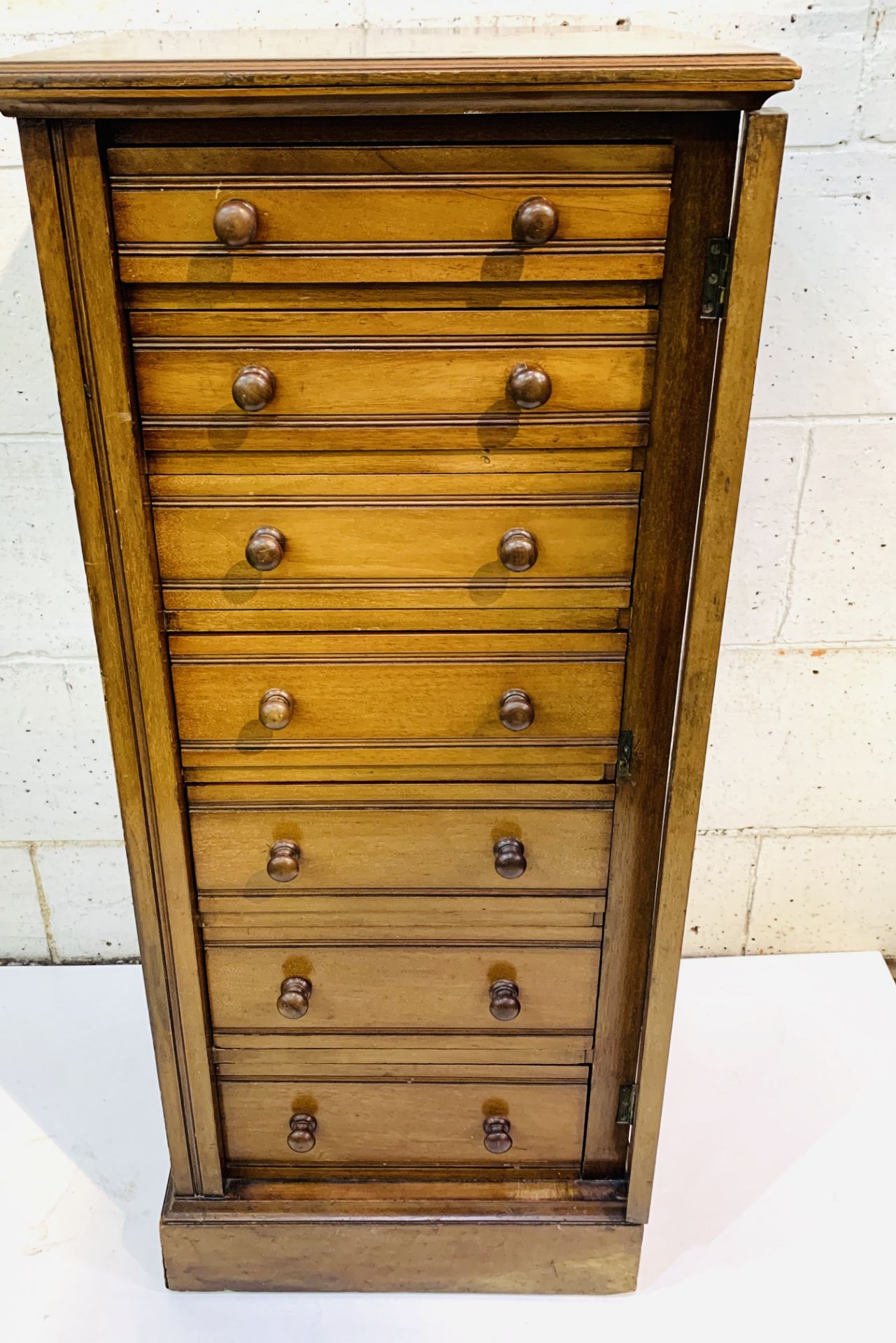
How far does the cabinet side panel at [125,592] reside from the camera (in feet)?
3.38

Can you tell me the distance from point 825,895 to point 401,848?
3.85ft

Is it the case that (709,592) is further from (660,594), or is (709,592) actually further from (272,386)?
(272,386)

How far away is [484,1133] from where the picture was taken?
1488 millimetres

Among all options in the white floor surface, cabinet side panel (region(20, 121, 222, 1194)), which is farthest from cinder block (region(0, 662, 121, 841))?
cabinet side panel (region(20, 121, 222, 1194))

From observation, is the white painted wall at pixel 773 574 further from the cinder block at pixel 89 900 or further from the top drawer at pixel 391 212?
the top drawer at pixel 391 212

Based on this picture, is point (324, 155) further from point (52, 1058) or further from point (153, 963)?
point (52, 1058)

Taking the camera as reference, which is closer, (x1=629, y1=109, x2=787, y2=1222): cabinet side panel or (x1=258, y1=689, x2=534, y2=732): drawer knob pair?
(x1=629, y1=109, x2=787, y2=1222): cabinet side panel

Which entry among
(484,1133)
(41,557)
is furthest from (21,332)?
(484,1133)

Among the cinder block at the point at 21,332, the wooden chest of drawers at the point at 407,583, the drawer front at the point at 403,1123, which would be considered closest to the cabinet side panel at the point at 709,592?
the wooden chest of drawers at the point at 407,583

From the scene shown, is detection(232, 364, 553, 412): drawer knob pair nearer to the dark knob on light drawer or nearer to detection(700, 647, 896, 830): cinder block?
the dark knob on light drawer

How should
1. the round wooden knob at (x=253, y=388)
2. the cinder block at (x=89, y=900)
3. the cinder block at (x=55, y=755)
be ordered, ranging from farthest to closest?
the cinder block at (x=89, y=900), the cinder block at (x=55, y=755), the round wooden knob at (x=253, y=388)

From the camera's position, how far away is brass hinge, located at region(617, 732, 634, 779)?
4.12ft

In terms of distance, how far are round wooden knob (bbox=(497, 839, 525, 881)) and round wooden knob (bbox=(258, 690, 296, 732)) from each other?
0.29 m

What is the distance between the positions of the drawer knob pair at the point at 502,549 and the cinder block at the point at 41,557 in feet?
2.61
